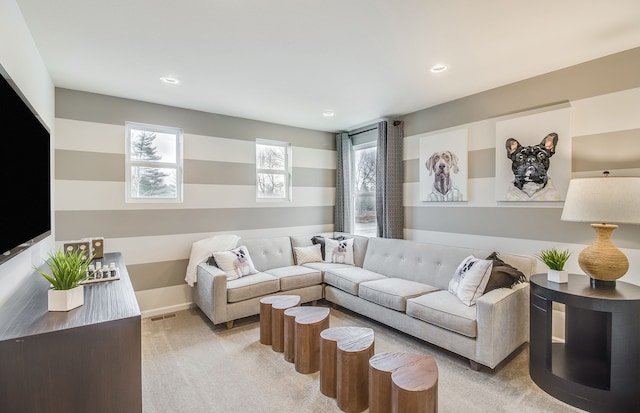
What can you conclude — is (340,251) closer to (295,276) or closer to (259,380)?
(295,276)

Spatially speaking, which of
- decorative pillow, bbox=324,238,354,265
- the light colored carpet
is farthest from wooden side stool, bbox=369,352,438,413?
decorative pillow, bbox=324,238,354,265

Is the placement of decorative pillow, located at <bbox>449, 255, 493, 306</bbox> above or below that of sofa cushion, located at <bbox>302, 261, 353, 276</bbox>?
above

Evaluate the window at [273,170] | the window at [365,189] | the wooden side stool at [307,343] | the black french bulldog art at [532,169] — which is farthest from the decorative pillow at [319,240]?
the black french bulldog art at [532,169]

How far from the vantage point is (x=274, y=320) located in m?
2.92

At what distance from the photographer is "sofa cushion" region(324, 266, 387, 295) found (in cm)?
365

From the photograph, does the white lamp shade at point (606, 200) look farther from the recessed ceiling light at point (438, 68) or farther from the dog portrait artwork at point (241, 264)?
the dog portrait artwork at point (241, 264)

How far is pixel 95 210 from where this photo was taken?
3488 mm

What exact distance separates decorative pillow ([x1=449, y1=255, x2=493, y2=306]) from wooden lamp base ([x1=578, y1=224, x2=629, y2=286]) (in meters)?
0.69

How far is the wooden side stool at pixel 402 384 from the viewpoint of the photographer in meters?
1.67

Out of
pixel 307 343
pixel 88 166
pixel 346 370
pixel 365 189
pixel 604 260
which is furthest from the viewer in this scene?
pixel 365 189

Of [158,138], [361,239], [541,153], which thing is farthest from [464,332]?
[158,138]

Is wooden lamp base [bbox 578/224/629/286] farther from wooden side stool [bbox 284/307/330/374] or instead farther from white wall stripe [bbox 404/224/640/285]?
wooden side stool [bbox 284/307/330/374]

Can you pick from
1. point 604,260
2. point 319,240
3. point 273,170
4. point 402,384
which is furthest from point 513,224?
point 273,170

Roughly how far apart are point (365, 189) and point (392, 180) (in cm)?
75
